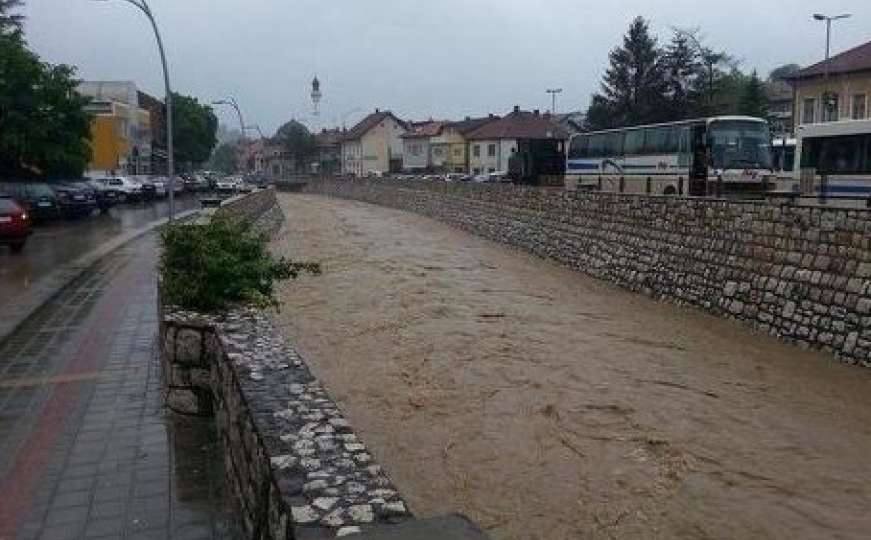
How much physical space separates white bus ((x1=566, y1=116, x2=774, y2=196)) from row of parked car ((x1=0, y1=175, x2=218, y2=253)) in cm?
1682

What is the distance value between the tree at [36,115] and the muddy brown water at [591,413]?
2258cm

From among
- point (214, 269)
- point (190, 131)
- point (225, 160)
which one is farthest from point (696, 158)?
point (225, 160)

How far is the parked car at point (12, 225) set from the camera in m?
22.6

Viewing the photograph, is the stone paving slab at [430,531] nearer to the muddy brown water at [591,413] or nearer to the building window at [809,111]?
the muddy brown water at [591,413]

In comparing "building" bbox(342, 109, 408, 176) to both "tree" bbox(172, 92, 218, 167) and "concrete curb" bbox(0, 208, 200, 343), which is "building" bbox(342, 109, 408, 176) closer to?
"tree" bbox(172, 92, 218, 167)

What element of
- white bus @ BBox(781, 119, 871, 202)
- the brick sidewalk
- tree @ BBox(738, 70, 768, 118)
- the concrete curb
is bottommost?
the brick sidewalk

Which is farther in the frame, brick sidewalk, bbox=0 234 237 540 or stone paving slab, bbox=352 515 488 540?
brick sidewalk, bbox=0 234 237 540

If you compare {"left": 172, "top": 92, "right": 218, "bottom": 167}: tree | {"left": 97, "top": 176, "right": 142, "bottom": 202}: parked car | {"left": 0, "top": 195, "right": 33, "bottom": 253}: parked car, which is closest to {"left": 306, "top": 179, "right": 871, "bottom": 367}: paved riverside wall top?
{"left": 0, "top": 195, "right": 33, "bottom": 253}: parked car

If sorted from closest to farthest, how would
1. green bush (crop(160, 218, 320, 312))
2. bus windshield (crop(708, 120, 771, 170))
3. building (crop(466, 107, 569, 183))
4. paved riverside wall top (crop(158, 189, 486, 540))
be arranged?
paved riverside wall top (crop(158, 189, 486, 540))
green bush (crop(160, 218, 320, 312))
bus windshield (crop(708, 120, 771, 170))
building (crop(466, 107, 569, 183))

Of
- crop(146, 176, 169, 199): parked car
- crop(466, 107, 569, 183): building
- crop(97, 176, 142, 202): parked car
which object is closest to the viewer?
crop(97, 176, 142, 202): parked car

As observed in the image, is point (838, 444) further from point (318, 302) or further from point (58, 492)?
point (318, 302)

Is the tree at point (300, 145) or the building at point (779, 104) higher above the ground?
the building at point (779, 104)

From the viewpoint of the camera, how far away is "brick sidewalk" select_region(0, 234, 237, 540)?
566 centimetres

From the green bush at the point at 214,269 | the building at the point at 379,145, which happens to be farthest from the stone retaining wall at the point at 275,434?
the building at the point at 379,145
